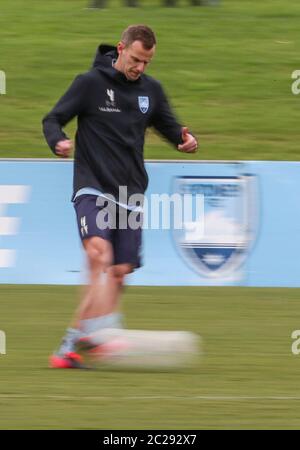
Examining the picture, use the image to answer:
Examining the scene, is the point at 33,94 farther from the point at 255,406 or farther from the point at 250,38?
the point at 255,406

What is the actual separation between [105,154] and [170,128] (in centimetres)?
61

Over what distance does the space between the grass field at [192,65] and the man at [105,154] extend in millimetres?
6910

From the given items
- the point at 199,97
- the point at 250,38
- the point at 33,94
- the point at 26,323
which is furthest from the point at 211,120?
the point at 26,323

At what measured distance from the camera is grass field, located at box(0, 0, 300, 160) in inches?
579

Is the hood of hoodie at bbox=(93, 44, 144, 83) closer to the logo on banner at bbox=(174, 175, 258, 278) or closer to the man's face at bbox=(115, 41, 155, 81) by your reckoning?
the man's face at bbox=(115, 41, 155, 81)

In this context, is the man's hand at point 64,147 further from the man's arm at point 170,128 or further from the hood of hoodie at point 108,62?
the man's arm at point 170,128

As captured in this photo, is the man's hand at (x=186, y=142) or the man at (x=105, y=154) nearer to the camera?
the man at (x=105, y=154)

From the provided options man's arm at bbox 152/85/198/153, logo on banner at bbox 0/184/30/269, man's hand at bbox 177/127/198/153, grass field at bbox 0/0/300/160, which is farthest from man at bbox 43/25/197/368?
grass field at bbox 0/0/300/160

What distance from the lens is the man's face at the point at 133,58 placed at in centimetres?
695

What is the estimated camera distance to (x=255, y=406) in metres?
6.06

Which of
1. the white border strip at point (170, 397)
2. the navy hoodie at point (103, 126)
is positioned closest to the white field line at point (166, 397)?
the white border strip at point (170, 397)

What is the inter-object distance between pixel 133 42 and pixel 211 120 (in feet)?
27.6

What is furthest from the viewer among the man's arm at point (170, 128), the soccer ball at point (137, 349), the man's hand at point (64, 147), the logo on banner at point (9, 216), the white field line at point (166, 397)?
the logo on banner at point (9, 216)

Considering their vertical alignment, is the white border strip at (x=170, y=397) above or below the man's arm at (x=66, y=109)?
below
